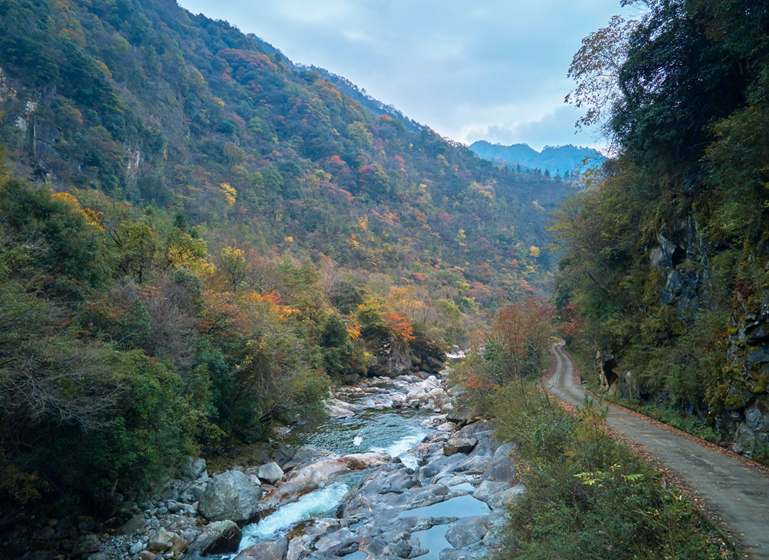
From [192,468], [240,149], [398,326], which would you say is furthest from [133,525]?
[240,149]

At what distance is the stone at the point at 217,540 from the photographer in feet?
28.8

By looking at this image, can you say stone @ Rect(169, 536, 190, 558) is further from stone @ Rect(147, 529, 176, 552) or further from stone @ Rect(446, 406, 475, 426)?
stone @ Rect(446, 406, 475, 426)

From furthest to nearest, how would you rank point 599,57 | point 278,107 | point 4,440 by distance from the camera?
point 278,107, point 599,57, point 4,440

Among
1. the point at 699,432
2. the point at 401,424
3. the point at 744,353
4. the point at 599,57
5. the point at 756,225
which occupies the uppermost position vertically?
the point at 599,57

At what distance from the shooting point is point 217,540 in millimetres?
8883

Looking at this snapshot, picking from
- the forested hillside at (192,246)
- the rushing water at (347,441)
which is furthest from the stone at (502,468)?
the forested hillside at (192,246)

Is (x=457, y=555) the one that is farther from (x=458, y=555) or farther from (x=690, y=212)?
(x=690, y=212)

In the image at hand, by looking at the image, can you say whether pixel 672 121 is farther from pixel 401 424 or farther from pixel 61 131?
pixel 61 131

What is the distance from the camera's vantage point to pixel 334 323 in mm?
30016

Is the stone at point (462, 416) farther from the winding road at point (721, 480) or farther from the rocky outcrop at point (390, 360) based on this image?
the rocky outcrop at point (390, 360)

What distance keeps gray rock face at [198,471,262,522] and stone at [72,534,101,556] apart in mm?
2408

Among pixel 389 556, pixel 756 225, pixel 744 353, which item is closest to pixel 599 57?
pixel 756 225

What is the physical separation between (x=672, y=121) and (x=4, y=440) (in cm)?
1919

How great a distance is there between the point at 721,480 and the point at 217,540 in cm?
1070
